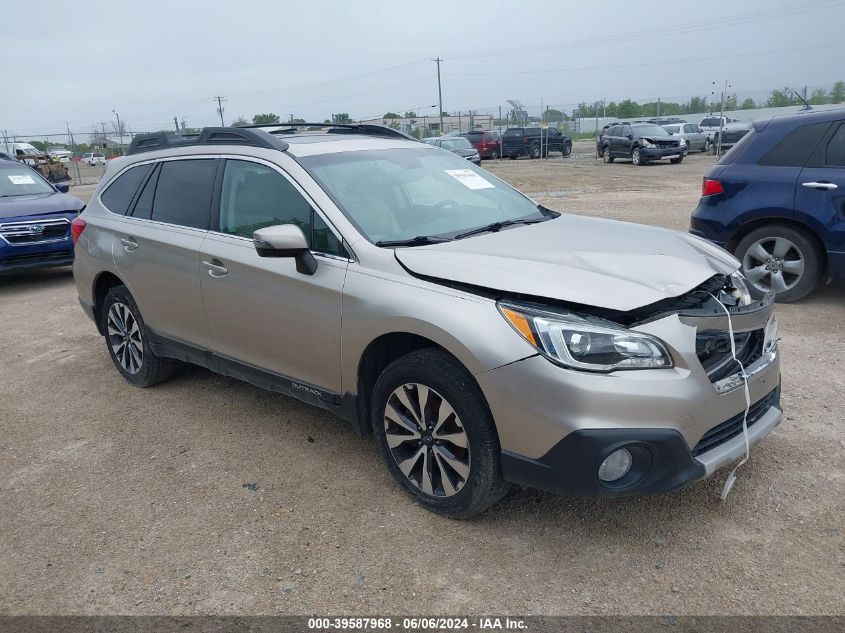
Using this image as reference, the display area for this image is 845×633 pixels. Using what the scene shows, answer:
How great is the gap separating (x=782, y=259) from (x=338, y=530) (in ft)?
16.6

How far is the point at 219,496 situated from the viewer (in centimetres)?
356

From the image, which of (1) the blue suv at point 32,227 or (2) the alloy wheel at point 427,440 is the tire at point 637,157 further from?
(2) the alloy wheel at point 427,440

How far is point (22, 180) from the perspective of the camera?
9.83 meters

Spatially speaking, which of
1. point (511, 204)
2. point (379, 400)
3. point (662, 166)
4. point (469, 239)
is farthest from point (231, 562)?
point (662, 166)

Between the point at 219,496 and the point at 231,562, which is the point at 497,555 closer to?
the point at 231,562

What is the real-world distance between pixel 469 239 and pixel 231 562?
6.08 ft

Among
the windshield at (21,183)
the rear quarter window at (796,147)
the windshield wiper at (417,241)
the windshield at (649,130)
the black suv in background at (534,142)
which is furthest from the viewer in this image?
the black suv in background at (534,142)

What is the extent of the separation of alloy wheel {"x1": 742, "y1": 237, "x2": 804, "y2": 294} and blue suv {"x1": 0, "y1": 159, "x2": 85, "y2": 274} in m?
7.61

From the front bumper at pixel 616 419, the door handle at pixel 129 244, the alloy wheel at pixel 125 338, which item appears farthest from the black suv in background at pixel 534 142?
the front bumper at pixel 616 419

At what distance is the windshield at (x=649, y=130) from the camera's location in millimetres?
26547

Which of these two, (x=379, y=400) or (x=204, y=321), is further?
(x=204, y=321)

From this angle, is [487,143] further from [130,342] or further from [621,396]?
[621,396]

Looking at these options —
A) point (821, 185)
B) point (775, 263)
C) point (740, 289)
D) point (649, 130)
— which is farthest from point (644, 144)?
point (740, 289)

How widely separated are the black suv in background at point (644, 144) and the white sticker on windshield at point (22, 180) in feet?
72.3
